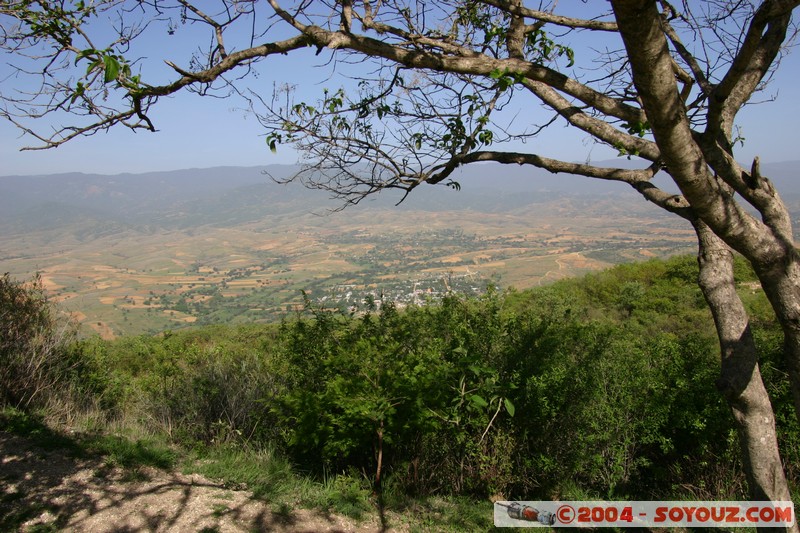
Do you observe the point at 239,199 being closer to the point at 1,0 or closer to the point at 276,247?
the point at 276,247

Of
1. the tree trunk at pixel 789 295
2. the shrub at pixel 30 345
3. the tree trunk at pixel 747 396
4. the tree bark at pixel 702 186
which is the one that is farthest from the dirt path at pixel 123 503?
the tree bark at pixel 702 186

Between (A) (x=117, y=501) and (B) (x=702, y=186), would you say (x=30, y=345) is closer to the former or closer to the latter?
(A) (x=117, y=501)

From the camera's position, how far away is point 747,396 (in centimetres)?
240

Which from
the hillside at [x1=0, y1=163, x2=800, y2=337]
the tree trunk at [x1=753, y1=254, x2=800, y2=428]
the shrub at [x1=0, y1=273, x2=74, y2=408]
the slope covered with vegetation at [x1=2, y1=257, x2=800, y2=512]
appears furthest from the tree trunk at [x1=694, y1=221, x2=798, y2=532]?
the shrub at [x1=0, y1=273, x2=74, y2=408]

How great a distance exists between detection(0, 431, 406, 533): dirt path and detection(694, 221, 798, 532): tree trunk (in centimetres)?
246

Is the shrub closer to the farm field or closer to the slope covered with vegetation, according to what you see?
the slope covered with vegetation

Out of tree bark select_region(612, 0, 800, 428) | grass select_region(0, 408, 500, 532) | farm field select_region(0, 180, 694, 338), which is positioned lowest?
farm field select_region(0, 180, 694, 338)

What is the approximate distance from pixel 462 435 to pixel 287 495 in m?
1.56

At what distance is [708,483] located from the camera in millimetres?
4426

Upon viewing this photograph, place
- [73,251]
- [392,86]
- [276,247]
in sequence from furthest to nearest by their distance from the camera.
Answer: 1. [73,251]
2. [276,247]
3. [392,86]

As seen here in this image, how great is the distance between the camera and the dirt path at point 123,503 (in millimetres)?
3039

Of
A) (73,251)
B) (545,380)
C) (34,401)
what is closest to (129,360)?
(34,401)

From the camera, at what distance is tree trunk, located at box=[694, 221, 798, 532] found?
239 centimetres

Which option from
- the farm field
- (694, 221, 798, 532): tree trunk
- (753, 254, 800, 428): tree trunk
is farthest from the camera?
the farm field
